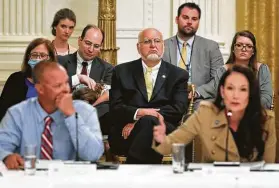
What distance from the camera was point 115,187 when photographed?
3.22 meters

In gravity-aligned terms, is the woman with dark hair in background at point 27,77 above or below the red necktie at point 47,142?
above

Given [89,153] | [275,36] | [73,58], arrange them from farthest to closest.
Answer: [275,36] → [73,58] → [89,153]

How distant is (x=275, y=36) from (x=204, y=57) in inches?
46.1

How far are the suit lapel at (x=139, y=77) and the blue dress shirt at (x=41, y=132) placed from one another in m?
1.59

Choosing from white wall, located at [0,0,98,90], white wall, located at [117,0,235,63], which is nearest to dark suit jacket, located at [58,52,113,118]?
white wall, located at [117,0,235,63]

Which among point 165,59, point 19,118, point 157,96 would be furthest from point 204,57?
point 19,118

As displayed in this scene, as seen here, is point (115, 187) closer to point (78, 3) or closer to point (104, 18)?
point (104, 18)

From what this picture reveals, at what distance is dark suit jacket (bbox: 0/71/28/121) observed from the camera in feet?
17.2

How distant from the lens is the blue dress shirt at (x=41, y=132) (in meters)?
3.84

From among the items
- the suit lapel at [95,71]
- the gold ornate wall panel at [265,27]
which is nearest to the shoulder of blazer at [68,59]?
the suit lapel at [95,71]

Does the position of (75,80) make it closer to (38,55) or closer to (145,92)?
(145,92)

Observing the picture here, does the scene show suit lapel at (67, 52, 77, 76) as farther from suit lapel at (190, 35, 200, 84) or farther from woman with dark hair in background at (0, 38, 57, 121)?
suit lapel at (190, 35, 200, 84)

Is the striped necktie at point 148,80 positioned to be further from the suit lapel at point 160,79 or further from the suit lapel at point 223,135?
the suit lapel at point 223,135

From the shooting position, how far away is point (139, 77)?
18.1 ft
